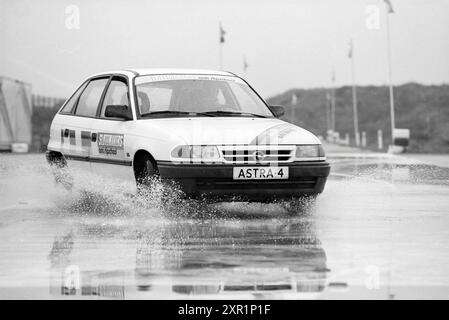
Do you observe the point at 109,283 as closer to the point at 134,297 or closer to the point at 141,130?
the point at 134,297

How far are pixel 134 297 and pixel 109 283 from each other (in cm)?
59

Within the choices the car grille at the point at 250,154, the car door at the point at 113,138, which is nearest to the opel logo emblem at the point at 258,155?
the car grille at the point at 250,154

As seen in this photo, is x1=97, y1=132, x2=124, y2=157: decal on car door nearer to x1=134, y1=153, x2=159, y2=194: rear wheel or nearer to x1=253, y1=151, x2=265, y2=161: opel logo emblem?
x1=134, y1=153, x2=159, y2=194: rear wheel

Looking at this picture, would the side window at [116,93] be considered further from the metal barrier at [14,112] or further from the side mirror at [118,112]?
the metal barrier at [14,112]

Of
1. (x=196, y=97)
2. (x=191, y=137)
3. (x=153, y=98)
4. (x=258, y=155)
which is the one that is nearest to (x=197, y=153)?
(x=191, y=137)

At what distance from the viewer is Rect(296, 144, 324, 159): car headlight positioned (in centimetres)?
1107

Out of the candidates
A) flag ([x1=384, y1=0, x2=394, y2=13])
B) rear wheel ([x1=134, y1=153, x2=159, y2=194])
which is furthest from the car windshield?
flag ([x1=384, y1=0, x2=394, y2=13])

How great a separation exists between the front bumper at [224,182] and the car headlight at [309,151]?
0.10m

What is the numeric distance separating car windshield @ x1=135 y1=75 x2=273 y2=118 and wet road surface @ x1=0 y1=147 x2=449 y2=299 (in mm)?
1033

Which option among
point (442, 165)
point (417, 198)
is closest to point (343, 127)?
point (442, 165)

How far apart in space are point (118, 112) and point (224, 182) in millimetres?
1815

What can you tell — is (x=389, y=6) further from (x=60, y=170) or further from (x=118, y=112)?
(x=118, y=112)

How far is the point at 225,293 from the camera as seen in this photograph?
6.23 metres

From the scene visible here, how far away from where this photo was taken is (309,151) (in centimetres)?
1116
